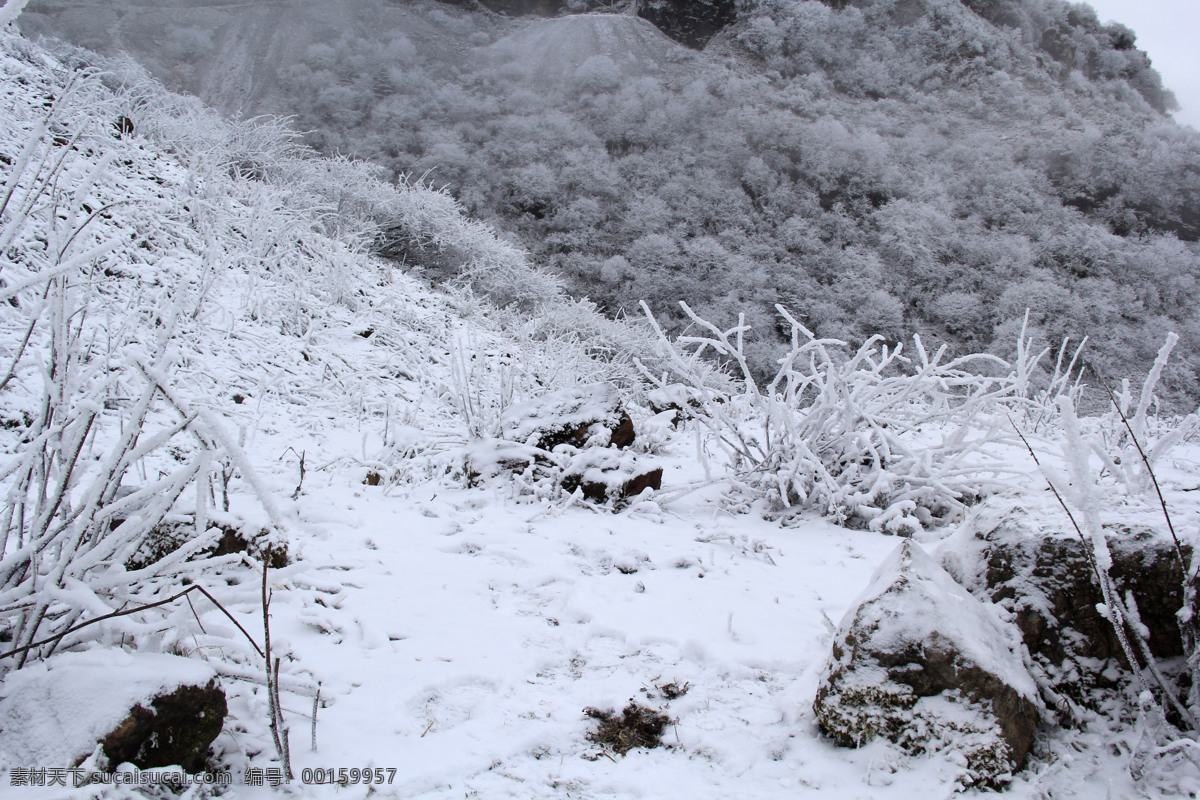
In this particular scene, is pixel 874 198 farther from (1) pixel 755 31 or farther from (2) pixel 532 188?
(1) pixel 755 31

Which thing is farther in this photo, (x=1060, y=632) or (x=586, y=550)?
(x=586, y=550)

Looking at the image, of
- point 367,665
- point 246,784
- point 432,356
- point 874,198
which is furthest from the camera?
point 874,198

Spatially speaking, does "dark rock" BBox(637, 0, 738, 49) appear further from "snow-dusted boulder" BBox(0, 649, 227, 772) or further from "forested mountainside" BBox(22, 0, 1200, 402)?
"snow-dusted boulder" BBox(0, 649, 227, 772)

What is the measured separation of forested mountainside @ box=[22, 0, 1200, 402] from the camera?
1102 cm

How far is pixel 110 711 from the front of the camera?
0.77 metres

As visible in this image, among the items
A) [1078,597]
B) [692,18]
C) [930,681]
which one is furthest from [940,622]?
[692,18]

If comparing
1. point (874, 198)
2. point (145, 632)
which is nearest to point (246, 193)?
point (145, 632)

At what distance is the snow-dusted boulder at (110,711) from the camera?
0.75 meters

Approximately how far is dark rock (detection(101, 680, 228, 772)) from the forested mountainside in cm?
833

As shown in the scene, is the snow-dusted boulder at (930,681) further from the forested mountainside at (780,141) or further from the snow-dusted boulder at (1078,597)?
the forested mountainside at (780,141)

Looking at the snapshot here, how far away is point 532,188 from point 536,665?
13.4 metres

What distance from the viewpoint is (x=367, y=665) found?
126 centimetres

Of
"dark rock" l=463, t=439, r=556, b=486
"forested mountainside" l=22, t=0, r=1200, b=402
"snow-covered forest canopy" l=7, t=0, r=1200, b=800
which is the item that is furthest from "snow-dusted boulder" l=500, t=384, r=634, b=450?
"forested mountainside" l=22, t=0, r=1200, b=402

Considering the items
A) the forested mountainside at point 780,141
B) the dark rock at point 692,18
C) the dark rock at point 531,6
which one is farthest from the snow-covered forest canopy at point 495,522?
the dark rock at point 531,6
